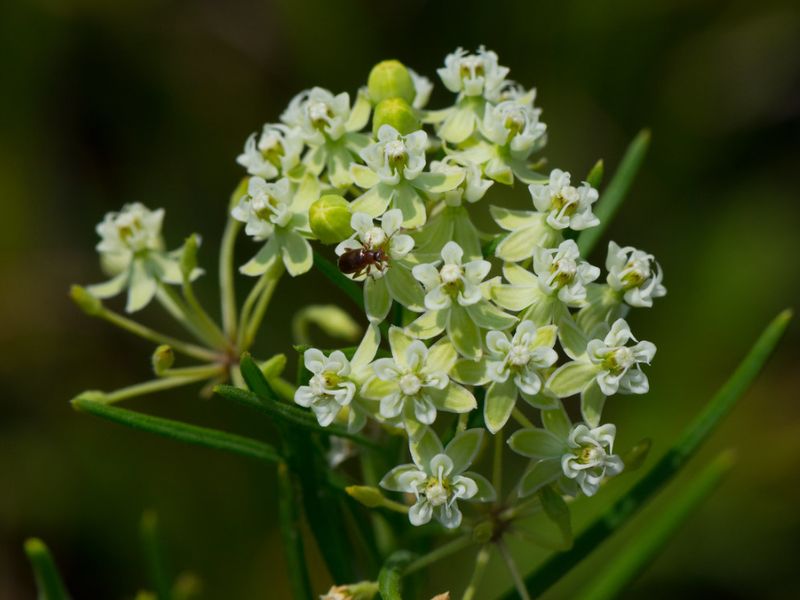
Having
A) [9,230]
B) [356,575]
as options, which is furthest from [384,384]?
[9,230]

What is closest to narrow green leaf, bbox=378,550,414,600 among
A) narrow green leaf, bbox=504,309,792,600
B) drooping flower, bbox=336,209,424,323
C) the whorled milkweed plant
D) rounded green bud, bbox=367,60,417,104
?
the whorled milkweed plant

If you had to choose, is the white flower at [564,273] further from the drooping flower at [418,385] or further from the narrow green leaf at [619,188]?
the narrow green leaf at [619,188]

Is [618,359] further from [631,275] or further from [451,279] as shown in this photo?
[451,279]

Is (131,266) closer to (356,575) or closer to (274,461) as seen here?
(274,461)

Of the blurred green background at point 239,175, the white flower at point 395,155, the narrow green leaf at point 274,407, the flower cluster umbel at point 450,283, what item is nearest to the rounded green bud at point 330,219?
the flower cluster umbel at point 450,283

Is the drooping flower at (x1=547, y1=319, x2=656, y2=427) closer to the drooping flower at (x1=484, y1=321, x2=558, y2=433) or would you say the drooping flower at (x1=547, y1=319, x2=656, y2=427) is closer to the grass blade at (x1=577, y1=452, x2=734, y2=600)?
the drooping flower at (x1=484, y1=321, x2=558, y2=433)

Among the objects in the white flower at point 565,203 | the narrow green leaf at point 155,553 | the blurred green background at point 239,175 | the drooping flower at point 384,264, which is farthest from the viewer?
the blurred green background at point 239,175
